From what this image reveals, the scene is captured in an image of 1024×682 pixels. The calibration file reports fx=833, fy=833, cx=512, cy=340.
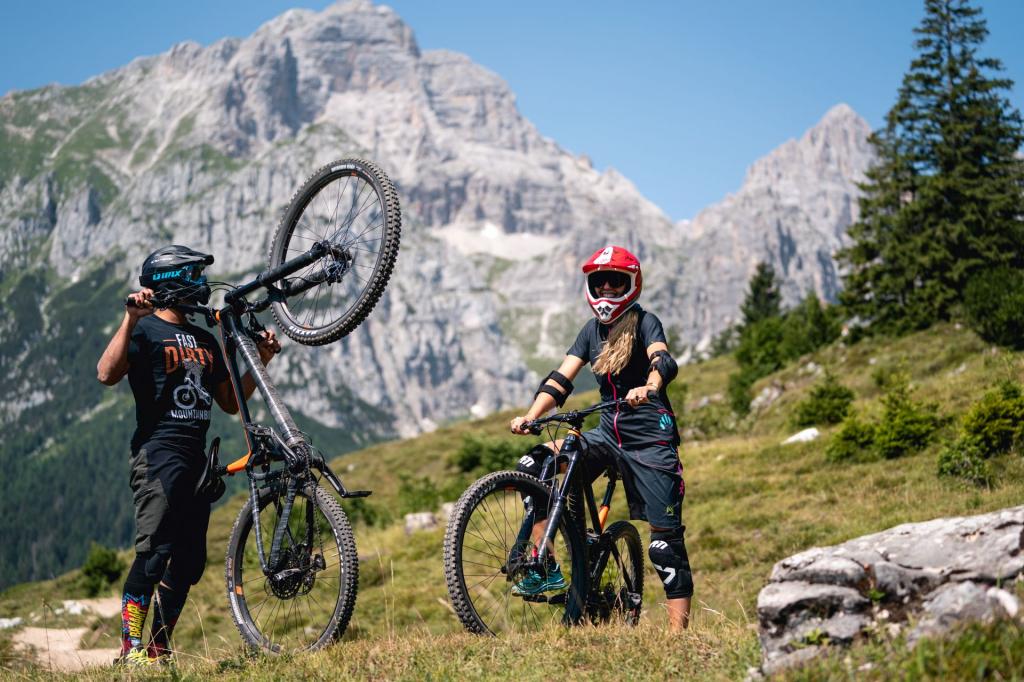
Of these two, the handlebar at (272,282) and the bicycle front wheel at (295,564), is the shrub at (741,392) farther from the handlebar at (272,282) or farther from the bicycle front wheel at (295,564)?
the bicycle front wheel at (295,564)

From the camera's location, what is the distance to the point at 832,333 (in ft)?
141

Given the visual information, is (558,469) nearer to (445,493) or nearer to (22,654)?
(22,654)

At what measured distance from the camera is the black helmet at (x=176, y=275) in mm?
8031

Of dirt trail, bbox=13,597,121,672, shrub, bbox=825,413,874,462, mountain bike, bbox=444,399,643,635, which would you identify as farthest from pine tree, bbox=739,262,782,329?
mountain bike, bbox=444,399,643,635

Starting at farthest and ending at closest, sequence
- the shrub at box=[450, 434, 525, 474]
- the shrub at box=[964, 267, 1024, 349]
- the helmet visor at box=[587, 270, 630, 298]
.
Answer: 1. the shrub at box=[450, 434, 525, 474]
2. the shrub at box=[964, 267, 1024, 349]
3. the helmet visor at box=[587, 270, 630, 298]

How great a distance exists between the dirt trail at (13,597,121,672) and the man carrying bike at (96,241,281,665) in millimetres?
4734

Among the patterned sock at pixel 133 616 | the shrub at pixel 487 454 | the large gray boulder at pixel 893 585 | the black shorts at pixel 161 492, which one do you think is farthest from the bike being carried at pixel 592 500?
the shrub at pixel 487 454

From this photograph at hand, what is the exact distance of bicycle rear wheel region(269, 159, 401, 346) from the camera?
26.7ft

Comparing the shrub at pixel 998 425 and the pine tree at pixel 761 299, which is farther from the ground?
the pine tree at pixel 761 299

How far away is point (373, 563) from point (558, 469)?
15325 millimetres

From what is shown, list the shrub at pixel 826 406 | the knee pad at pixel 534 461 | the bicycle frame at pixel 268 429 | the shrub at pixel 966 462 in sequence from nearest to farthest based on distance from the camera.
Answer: the bicycle frame at pixel 268 429 < the knee pad at pixel 534 461 < the shrub at pixel 966 462 < the shrub at pixel 826 406

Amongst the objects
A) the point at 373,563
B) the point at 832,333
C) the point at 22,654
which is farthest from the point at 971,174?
the point at 22,654

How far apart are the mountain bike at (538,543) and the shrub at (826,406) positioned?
1706cm

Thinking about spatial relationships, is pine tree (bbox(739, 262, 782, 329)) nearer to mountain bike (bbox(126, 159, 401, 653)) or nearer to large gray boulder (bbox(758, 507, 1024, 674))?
mountain bike (bbox(126, 159, 401, 653))
